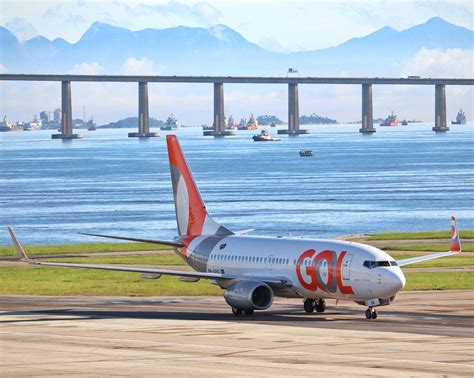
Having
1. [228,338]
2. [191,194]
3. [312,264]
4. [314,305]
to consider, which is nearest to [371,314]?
[312,264]

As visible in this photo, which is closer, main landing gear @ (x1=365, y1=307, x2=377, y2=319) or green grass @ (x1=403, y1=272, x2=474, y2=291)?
A: main landing gear @ (x1=365, y1=307, x2=377, y2=319)

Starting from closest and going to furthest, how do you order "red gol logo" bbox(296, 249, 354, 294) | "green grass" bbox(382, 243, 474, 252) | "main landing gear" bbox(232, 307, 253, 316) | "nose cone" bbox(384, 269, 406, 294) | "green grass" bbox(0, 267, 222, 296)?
"nose cone" bbox(384, 269, 406, 294)
"red gol logo" bbox(296, 249, 354, 294)
"main landing gear" bbox(232, 307, 253, 316)
"green grass" bbox(0, 267, 222, 296)
"green grass" bbox(382, 243, 474, 252)

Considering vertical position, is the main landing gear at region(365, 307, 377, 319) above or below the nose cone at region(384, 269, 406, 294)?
below

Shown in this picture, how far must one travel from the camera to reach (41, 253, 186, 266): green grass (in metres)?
86.2

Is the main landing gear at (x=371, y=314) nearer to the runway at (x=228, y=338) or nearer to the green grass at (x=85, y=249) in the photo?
the runway at (x=228, y=338)

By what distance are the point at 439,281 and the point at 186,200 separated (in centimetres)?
1655

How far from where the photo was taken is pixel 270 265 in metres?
55.2

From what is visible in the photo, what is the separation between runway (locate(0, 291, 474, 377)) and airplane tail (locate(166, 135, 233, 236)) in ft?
12.1

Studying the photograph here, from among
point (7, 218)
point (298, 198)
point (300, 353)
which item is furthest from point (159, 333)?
point (298, 198)

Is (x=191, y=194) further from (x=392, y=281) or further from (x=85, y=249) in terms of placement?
(x=85, y=249)

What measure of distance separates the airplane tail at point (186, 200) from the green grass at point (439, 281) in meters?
12.3

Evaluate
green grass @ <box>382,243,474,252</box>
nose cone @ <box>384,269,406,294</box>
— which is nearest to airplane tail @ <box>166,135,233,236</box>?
nose cone @ <box>384,269,406,294</box>

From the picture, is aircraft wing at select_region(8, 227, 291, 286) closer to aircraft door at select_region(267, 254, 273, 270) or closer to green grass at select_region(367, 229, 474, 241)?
aircraft door at select_region(267, 254, 273, 270)

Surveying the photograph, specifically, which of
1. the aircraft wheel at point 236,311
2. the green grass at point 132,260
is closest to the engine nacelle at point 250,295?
the aircraft wheel at point 236,311
